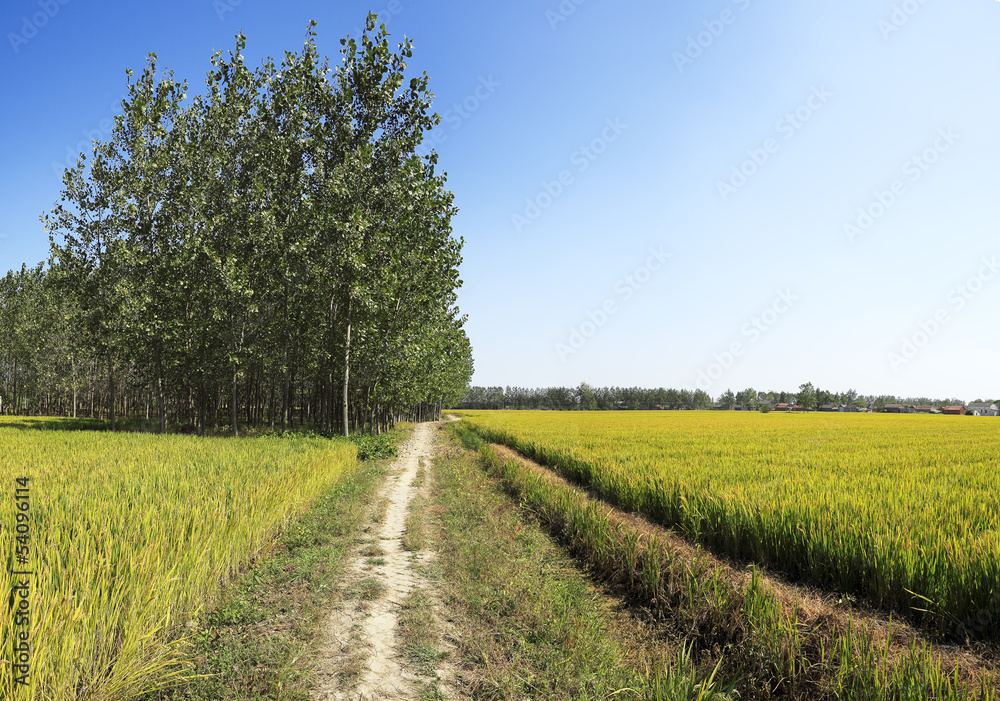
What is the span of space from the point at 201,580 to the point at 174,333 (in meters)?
24.3

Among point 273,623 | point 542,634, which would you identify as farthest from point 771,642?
point 273,623

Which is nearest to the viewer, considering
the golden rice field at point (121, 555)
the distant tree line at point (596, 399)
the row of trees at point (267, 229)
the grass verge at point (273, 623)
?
the golden rice field at point (121, 555)

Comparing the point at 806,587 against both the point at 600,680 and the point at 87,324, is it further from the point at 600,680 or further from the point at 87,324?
the point at 87,324

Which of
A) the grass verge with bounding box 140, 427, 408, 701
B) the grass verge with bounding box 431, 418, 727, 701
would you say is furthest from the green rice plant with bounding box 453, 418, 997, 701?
the grass verge with bounding box 140, 427, 408, 701

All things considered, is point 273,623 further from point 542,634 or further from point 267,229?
point 267,229

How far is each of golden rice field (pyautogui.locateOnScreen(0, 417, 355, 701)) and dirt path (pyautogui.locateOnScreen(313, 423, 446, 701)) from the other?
4.46 feet

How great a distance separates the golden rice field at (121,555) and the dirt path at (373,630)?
1360 mm

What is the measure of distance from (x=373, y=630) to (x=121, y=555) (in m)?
2.60

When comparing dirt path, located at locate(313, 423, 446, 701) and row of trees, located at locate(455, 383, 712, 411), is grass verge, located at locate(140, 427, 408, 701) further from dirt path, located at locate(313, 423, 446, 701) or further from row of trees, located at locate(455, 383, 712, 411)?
row of trees, located at locate(455, 383, 712, 411)

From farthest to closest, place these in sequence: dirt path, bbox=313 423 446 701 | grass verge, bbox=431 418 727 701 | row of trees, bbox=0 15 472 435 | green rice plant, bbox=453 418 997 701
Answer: row of trees, bbox=0 15 472 435 < grass verge, bbox=431 418 727 701 < dirt path, bbox=313 423 446 701 < green rice plant, bbox=453 418 997 701

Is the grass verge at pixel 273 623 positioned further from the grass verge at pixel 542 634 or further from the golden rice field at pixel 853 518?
the golden rice field at pixel 853 518

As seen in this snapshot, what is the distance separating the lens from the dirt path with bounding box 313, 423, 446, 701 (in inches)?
159

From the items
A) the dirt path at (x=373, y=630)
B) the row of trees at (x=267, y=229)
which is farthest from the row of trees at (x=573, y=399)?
the dirt path at (x=373, y=630)

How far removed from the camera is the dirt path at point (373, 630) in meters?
4.03
